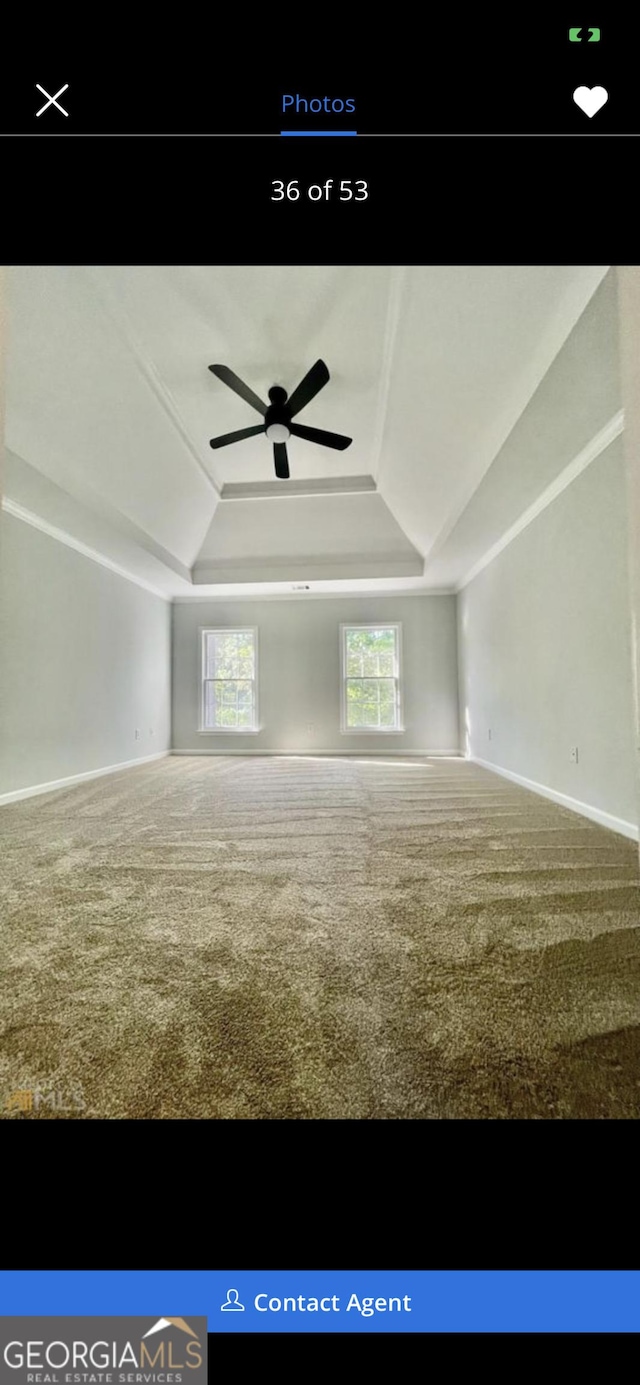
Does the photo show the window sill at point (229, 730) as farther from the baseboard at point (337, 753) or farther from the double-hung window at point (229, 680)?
the baseboard at point (337, 753)

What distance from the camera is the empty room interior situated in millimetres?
1003

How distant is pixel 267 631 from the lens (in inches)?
260

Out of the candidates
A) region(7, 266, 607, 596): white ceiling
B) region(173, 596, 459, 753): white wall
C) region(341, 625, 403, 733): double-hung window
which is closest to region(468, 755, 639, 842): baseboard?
region(173, 596, 459, 753): white wall

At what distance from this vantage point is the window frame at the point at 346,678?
6.48m

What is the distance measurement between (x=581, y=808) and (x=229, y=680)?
473 centimetres

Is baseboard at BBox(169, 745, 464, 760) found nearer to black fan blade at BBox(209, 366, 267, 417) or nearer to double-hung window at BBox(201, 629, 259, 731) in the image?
double-hung window at BBox(201, 629, 259, 731)

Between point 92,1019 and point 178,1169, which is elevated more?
point 178,1169

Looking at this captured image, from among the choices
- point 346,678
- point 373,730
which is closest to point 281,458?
point 346,678
